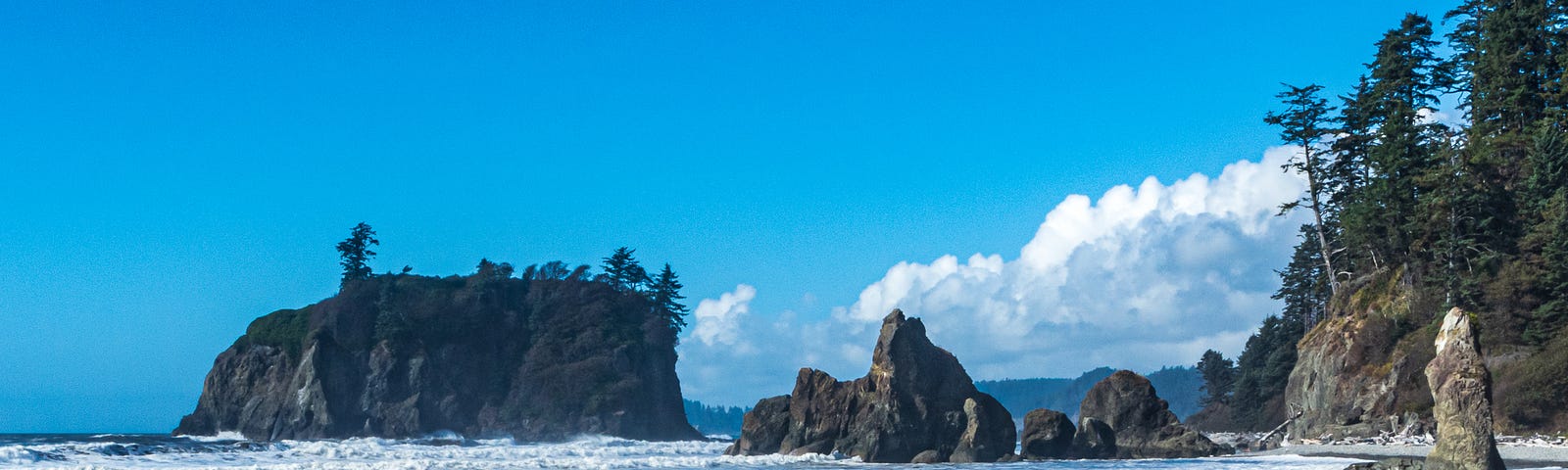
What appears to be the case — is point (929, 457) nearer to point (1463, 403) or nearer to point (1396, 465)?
point (1396, 465)

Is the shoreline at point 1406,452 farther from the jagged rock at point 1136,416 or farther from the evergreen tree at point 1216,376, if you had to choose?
the evergreen tree at point 1216,376

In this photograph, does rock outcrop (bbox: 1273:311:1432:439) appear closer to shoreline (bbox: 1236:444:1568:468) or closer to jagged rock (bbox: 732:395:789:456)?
shoreline (bbox: 1236:444:1568:468)

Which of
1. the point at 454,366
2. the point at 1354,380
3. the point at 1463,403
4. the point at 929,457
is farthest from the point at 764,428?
the point at 454,366

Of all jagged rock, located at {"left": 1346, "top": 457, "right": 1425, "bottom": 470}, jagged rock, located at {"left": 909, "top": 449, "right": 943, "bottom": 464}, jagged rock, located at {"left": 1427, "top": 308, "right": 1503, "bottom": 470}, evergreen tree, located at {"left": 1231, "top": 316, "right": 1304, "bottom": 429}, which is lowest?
jagged rock, located at {"left": 909, "top": 449, "right": 943, "bottom": 464}

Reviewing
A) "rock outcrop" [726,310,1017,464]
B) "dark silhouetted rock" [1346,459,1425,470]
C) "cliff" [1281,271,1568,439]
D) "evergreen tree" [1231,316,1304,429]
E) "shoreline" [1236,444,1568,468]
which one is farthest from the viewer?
"evergreen tree" [1231,316,1304,429]

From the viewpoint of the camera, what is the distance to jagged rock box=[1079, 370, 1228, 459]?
47.4m

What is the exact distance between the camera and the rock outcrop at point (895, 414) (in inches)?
1928


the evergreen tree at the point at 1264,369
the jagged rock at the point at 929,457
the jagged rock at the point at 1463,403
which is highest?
the evergreen tree at the point at 1264,369

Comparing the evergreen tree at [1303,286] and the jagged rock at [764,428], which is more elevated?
the evergreen tree at [1303,286]

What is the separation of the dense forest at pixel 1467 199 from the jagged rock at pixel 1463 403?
659 inches

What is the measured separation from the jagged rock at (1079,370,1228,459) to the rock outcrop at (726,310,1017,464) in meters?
4.67

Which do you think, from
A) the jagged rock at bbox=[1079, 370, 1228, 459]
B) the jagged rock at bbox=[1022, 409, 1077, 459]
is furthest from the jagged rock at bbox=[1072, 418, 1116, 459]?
the jagged rock at bbox=[1079, 370, 1228, 459]

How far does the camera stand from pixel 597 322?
108 metres

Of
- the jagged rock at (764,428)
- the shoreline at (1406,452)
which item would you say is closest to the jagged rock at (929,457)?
the jagged rock at (764,428)
